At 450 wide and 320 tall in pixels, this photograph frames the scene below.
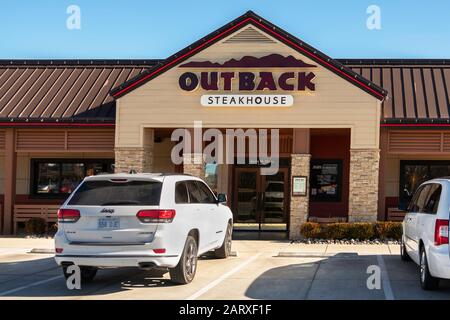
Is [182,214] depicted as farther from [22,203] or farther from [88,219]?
[22,203]

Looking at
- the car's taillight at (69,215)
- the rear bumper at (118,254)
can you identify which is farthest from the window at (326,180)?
the car's taillight at (69,215)

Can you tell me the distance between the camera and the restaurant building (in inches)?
692

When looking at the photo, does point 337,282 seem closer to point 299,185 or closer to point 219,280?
point 219,280

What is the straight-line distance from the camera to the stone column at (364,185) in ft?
57.2

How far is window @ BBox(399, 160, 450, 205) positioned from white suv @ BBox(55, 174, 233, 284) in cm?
1250

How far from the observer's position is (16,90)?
2117 centimetres

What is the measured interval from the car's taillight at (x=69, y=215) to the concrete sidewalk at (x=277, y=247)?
590cm

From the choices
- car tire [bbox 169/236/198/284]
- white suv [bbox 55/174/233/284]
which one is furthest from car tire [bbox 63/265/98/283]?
car tire [bbox 169/236/198/284]

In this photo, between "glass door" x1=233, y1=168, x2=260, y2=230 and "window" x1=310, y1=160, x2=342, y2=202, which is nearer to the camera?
"window" x1=310, y1=160, x2=342, y2=202

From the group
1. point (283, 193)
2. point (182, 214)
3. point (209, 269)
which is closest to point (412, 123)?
point (283, 193)

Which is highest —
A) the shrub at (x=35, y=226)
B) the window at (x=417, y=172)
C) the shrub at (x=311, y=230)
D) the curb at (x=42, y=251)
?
the window at (x=417, y=172)

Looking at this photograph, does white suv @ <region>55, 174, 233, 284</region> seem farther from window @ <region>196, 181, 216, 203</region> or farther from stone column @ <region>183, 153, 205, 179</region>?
stone column @ <region>183, 153, 205, 179</region>

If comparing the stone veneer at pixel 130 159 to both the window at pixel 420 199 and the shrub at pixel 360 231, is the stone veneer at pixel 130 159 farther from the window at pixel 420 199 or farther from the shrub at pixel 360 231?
the window at pixel 420 199

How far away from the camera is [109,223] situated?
30.5 ft
